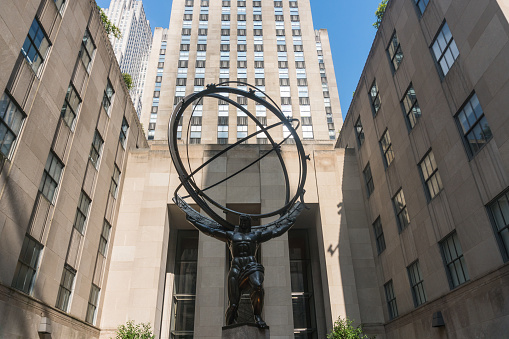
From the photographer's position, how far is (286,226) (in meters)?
13.5

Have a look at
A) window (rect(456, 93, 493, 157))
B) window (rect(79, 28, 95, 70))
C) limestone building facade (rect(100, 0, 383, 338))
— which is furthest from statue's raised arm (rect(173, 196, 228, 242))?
window (rect(79, 28, 95, 70))

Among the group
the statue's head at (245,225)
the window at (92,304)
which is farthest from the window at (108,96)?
the statue's head at (245,225)

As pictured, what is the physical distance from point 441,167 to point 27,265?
62.0 ft

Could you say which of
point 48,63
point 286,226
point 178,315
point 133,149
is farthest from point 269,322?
point 48,63

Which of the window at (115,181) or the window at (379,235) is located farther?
the window at (115,181)

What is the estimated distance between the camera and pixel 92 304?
21516 millimetres

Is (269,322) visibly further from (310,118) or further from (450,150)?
(310,118)

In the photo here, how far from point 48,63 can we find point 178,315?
1911cm

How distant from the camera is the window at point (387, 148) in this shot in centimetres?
2267

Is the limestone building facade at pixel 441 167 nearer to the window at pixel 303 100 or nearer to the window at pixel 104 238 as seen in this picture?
the window at pixel 104 238

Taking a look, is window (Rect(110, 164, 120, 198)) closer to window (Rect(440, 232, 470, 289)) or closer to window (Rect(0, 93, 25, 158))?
window (Rect(0, 93, 25, 158))

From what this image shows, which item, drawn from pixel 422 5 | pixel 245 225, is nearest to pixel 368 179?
pixel 422 5

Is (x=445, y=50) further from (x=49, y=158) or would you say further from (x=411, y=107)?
(x=49, y=158)

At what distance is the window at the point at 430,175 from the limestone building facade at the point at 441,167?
54 millimetres
